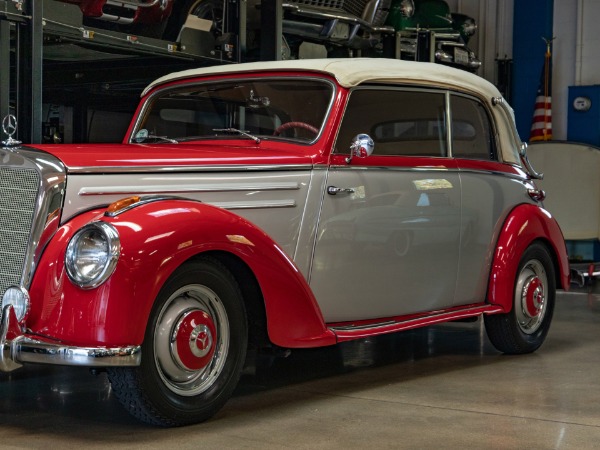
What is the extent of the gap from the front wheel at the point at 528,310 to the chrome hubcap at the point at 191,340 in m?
2.18

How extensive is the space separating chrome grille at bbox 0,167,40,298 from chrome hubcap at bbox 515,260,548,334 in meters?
2.87

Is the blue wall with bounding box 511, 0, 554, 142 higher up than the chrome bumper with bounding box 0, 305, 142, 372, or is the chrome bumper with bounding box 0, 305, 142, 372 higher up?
the blue wall with bounding box 511, 0, 554, 142

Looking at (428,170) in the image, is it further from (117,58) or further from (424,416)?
(117,58)

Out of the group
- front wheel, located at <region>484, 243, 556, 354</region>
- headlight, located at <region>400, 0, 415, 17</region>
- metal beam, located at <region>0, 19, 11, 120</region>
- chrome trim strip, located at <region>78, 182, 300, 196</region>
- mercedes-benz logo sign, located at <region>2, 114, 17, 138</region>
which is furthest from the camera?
headlight, located at <region>400, 0, 415, 17</region>

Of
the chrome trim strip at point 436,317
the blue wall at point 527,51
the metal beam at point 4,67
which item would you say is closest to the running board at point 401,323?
the chrome trim strip at point 436,317

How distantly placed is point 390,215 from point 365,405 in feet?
3.09

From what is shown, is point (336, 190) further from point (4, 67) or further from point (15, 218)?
point (4, 67)

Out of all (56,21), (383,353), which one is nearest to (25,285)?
(383,353)

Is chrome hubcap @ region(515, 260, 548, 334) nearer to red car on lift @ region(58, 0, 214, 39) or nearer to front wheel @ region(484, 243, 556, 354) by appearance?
front wheel @ region(484, 243, 556, 354)

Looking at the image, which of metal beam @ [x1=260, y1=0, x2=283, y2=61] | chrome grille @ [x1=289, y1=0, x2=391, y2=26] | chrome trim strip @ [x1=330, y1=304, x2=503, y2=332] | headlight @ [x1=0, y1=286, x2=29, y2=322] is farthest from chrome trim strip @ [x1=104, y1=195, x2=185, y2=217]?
chrome grille @ [x1=289, y1=0, x2=391, y2=26]

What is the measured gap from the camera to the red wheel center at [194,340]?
3.58 m

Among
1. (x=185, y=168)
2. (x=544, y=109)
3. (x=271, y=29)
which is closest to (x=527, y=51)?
(x=544, y=109)

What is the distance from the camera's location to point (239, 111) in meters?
4.73

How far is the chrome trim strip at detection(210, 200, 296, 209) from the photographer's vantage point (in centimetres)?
396
